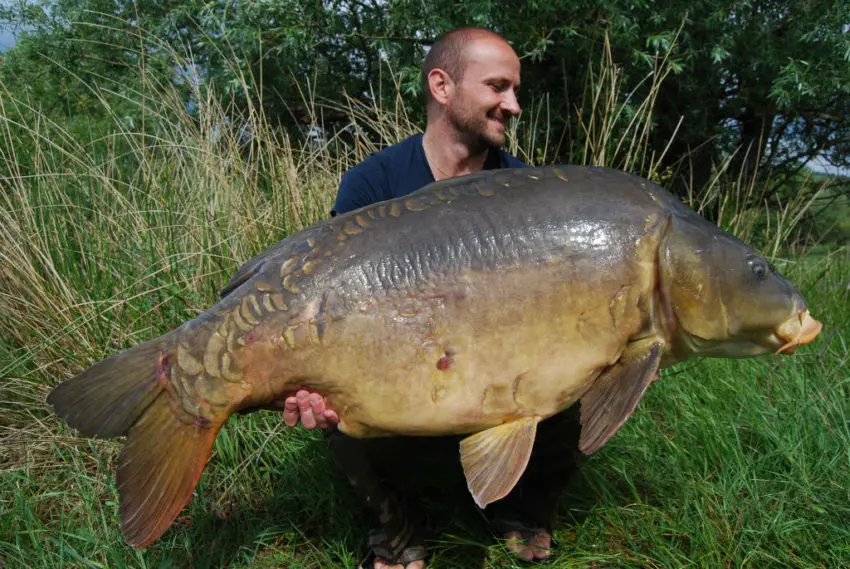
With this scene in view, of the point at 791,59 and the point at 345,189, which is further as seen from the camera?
the point at 791,59

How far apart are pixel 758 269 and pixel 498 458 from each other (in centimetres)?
66

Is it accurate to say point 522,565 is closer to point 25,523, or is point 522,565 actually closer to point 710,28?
point 25,523

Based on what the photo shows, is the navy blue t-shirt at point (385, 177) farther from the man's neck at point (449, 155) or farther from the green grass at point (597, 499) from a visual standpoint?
the green grass at point (597, 499)

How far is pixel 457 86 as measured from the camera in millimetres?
2180

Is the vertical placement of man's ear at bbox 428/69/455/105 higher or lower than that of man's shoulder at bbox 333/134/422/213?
higher

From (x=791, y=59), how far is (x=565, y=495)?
4.29 meters

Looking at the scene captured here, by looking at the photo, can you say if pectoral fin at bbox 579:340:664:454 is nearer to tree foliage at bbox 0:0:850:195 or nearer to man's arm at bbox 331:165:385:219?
man's arm at bbox 331:165:385:219

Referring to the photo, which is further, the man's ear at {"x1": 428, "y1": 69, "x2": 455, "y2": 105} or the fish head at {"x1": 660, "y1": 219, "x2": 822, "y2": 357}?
the man's ear at {"x1": 428, "y1": 69, "x2": 455, "y2": 105}

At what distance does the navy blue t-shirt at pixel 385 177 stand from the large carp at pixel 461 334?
26.6 inches

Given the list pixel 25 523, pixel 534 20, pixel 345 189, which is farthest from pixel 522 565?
pixel 534 20

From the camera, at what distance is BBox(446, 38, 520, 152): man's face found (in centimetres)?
213

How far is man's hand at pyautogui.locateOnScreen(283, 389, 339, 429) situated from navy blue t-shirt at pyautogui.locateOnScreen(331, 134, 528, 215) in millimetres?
750

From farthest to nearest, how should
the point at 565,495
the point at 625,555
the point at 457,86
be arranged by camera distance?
the point at 457,86, the point at 565,495, the point at 625,555

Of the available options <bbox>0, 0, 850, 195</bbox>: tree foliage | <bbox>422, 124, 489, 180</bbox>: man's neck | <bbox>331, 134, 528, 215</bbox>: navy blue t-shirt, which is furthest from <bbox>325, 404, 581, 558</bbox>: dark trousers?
Result: <bbox>0, 0, 850, 195</bbox>: tree foliage
